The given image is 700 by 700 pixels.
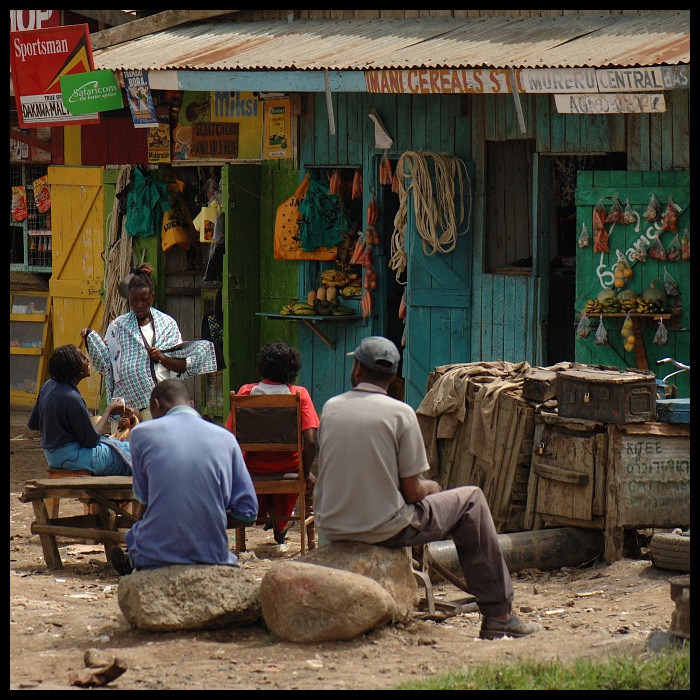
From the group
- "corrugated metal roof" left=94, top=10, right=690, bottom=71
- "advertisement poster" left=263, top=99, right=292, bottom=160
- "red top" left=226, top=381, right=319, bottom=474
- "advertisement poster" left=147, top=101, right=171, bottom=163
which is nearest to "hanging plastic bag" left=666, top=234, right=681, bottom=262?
"corrugated metal roof" left=94, top=10, right=690, bottom=71

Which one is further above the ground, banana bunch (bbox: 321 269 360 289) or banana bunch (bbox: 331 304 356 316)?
banana bunch (bbox: 321 269 360 289)

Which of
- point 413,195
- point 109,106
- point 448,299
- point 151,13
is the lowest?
point 448,299

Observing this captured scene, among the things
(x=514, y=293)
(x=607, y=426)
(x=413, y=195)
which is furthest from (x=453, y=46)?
(x=607, y=426)

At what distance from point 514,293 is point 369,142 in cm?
200

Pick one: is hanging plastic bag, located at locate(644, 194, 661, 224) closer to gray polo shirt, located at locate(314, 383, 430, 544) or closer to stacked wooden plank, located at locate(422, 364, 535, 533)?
stacked wooden plank, located at locate(422, 364, 535, 533)

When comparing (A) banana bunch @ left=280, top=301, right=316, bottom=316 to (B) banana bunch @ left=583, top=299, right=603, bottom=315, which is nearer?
(B) banana bunch @ left=583, top=299, right=603, bottom=315

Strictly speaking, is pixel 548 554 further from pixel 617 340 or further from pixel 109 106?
pixel 109 106

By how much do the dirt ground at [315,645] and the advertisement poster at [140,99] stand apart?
16.9ft

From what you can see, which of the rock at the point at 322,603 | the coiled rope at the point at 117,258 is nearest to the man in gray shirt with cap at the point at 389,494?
the rock at the point at 322,603

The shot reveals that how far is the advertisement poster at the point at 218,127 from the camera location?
12516 millimetres

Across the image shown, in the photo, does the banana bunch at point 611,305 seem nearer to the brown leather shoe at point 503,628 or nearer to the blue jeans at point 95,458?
the blue jeans at point 95,458

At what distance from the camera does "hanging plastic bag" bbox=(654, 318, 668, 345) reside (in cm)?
977

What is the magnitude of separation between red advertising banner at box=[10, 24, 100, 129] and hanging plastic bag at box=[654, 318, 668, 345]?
18.3 feet

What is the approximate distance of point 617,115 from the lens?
1031cm
